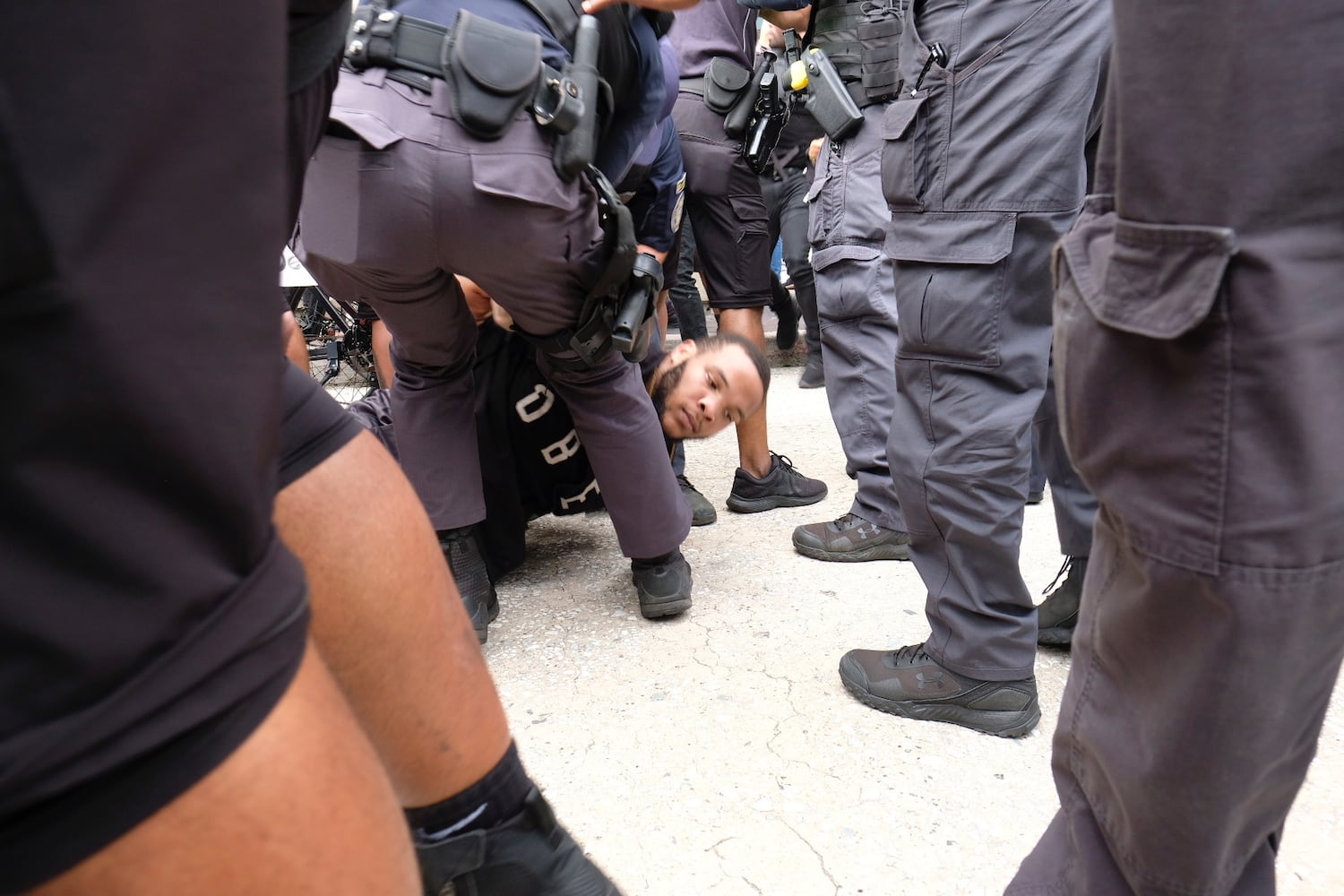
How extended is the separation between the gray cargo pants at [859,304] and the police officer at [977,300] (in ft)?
2.48

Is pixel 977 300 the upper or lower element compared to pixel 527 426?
upper

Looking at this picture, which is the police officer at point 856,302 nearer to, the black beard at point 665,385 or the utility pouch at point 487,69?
the black beard at point 665,385

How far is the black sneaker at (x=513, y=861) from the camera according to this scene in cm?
83

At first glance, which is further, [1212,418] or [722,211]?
[722,211]

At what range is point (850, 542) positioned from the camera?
2.21 meters

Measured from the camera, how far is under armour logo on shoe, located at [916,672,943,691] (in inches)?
59.4

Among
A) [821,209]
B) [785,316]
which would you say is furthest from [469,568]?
[785,316]

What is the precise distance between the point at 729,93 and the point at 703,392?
1128mm

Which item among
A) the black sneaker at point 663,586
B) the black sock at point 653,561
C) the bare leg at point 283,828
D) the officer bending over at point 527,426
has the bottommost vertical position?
the black sneaker at point 663,586

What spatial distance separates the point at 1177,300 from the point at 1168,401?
76 millimetres

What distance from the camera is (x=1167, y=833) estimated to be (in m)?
0.71

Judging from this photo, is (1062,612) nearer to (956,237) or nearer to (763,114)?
(956,237)

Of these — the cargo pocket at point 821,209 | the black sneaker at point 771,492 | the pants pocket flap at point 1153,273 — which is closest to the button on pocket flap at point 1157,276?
the pants pocket flap at point 1153,273

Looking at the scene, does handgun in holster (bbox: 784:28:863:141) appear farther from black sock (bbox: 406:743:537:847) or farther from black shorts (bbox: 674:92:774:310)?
black sock (bbox: 406:743:537:847)
